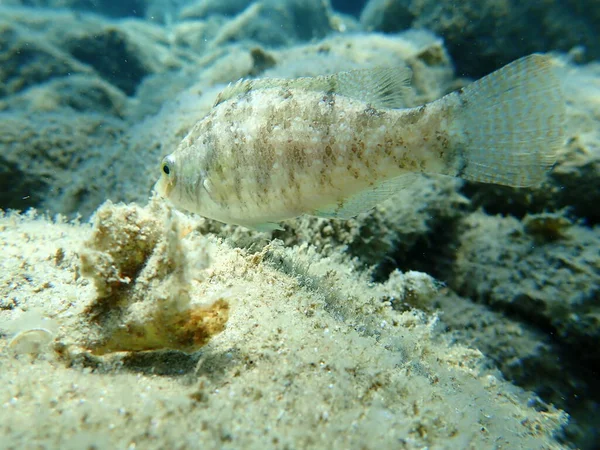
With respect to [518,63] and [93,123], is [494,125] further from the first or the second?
[93,123]

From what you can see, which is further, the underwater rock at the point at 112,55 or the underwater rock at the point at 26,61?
the underwater rock at the point at 112,55

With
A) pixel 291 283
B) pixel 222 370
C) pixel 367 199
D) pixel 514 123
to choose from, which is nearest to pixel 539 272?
pixel 514 123

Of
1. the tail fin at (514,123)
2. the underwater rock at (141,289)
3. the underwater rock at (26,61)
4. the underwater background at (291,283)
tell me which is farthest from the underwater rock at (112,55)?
the tail fin at (514,123)

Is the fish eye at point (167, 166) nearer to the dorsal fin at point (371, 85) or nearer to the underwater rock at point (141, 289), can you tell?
the underwater rock at point (141, 289)

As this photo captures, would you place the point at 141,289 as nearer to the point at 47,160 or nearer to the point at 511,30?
the point at 47,160

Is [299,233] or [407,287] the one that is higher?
[299,233]

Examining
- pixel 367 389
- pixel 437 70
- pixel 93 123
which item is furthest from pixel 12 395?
pixel 437 70
